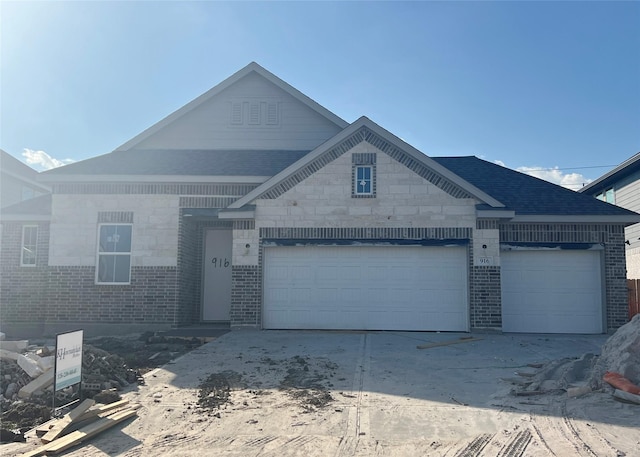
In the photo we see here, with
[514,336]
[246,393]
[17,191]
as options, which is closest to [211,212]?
[246,393]

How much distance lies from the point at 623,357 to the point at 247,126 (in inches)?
516

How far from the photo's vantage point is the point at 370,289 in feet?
42.6

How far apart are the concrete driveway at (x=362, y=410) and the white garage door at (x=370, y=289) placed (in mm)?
2767

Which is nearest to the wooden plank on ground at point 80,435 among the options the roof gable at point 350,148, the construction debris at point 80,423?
the construction debris at point 80,423

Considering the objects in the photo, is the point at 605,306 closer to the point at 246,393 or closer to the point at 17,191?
the point at 246,393

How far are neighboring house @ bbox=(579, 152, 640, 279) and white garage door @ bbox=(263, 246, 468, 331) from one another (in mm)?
11888

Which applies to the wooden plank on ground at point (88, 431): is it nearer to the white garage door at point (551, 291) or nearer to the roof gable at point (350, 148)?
the roof gable at point (350, 148)

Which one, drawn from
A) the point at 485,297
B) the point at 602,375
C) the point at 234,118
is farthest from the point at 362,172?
the point at 602,375

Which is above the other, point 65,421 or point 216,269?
point 216,269

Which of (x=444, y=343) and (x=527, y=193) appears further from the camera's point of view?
(x=527, y=193)

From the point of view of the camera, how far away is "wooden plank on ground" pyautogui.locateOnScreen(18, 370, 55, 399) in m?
6.83

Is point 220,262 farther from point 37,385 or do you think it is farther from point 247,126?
point 37,385

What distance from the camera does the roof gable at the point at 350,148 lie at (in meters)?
13.0

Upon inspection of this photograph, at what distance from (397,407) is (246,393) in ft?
7.32
